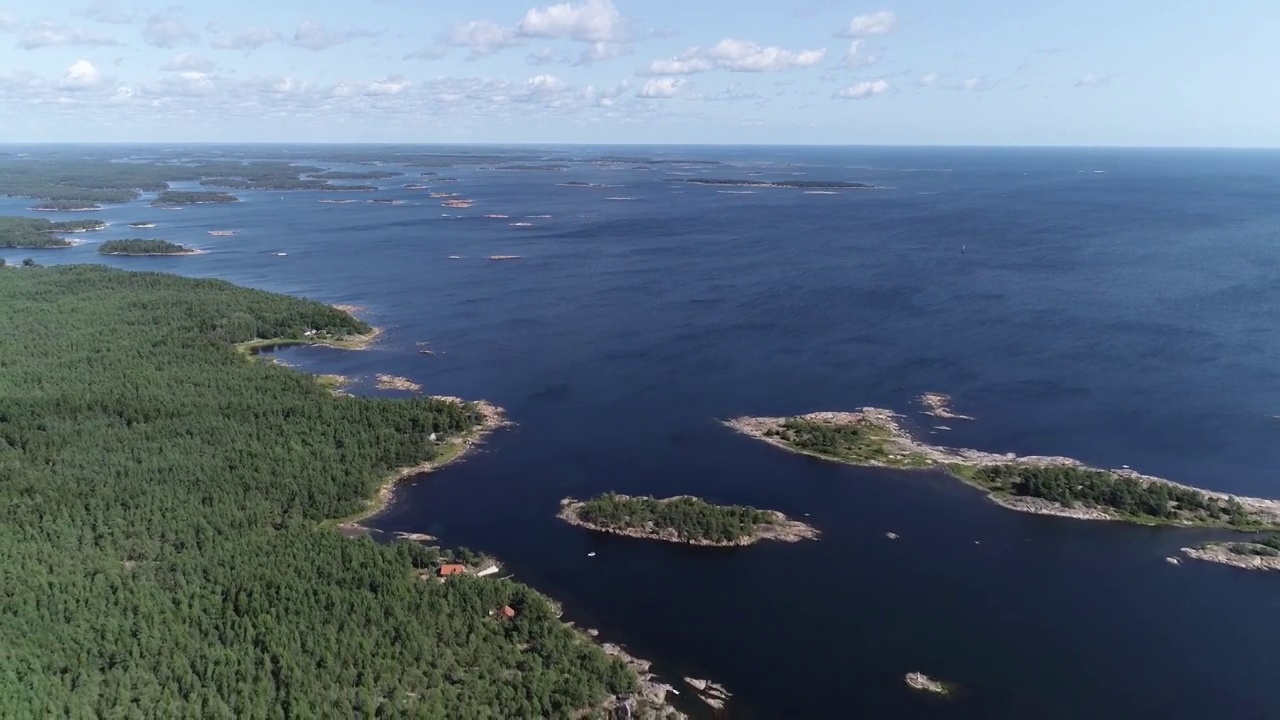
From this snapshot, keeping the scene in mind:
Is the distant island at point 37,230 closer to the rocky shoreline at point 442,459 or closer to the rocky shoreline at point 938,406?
the rocky shoreline at point 442,459

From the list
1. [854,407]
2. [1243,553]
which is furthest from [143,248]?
[1243,553]

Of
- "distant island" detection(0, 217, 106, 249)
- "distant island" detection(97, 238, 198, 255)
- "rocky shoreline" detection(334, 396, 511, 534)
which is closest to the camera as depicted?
"rocky shoreline" detection(334, 396, 511, 534)

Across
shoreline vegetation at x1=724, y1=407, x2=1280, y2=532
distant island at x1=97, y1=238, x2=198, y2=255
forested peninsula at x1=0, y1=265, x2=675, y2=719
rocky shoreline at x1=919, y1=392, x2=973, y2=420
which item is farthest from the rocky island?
distant island at x1=97, y1=238, x2=198, y2=255

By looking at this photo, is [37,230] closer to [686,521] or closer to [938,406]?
[686,521]

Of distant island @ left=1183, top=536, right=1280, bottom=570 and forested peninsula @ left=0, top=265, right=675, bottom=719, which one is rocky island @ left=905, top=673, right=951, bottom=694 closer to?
forested peninsula @ left=0, top=265, right=675, bottom=719

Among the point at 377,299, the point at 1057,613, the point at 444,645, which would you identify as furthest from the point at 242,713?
the point at 377,299

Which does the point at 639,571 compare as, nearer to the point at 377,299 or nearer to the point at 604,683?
the point at 604,683
